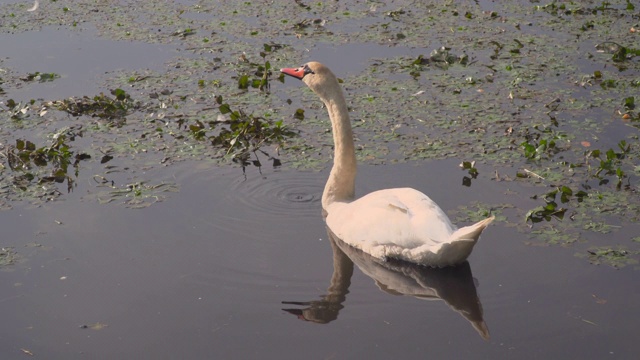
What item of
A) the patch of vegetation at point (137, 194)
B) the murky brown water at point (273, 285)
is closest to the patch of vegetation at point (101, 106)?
the murky brown water at point (273, 285)

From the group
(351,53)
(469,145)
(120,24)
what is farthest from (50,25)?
(469,145)

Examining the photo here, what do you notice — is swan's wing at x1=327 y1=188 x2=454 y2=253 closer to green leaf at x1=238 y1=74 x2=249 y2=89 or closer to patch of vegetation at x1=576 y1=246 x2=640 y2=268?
patch of vegetation at x1=576 y1=246 x2=640 y2=268

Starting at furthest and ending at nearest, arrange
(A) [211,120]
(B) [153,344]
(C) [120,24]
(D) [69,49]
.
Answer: (C) [120,24] < (D) [69,49] < (A) [211,120] < (B) [153,344]

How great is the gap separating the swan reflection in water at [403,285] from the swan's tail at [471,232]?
0.33 m

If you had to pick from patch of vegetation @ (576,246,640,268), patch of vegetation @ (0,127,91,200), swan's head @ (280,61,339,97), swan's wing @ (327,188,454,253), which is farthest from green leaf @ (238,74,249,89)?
patch of vegetation @ (576,246,640,268)

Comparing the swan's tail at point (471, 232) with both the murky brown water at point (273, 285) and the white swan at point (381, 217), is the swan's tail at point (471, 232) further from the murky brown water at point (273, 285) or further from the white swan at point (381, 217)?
the murky brown water at point (273, 285)

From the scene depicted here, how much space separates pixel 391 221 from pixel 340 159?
0.99m

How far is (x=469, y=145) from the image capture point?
791cm

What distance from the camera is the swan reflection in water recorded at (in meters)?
5.50

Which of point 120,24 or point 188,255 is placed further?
point 120,24

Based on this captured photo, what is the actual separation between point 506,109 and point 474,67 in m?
1.29

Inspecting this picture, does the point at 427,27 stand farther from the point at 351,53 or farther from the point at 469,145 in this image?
the point at 469,145

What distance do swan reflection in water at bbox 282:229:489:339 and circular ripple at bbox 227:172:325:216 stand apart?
2.33 ft

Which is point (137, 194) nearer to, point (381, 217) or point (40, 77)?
point (381, 217)
